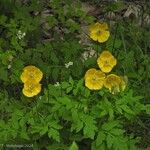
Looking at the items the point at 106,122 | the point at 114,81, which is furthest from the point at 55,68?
the point at 106,122

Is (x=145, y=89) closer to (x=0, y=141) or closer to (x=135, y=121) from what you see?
(x=135, y=121)

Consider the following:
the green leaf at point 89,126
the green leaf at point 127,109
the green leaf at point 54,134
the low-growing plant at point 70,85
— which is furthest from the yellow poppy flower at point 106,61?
the green leaf at point 54,134

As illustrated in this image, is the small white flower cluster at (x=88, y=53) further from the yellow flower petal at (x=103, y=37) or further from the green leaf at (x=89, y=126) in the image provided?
the green leaf at (x=89, y=126)

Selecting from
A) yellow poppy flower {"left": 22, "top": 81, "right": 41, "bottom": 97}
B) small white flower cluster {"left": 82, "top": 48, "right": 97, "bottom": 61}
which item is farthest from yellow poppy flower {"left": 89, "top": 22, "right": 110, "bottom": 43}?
yellow poppy flower {"left": 22, "top": 81, "right": 41, "bottom": 97}

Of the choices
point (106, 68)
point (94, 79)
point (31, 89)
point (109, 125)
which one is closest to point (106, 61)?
point (106, 68)

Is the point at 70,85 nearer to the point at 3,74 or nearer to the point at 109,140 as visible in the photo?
the point at 109,140

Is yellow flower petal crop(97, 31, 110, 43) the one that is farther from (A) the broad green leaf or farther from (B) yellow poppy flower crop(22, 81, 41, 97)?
(A) the broad green leaf
